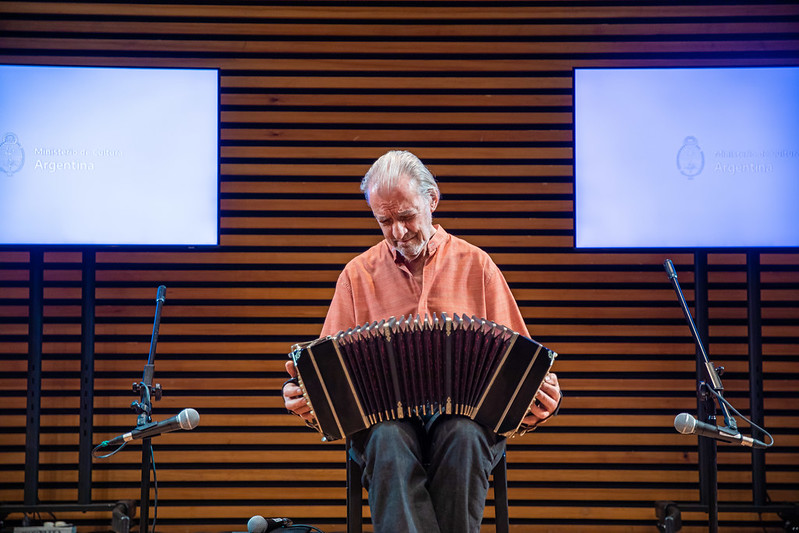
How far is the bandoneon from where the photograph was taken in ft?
7.25

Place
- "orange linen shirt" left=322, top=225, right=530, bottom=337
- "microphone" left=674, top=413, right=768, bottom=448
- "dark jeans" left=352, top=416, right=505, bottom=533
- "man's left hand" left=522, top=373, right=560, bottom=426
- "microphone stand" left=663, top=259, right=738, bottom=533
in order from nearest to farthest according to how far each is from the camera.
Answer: "dark jeans" left=352, top=416, right=505, bottom=533 < "man's left hand" left=522, top=373, right=560, bottom=426 < "microphone" left=674, top=413, right=768, bottom=448 < "orange linen shirt" left=322, top=225, right=530, bottom=337 < "microphone stand" left=663, top=259, right=738, bottom=533

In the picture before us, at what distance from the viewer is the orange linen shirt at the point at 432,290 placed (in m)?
2.75

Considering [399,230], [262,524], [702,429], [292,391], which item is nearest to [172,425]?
[262,524]

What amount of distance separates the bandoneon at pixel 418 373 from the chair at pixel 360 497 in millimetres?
226

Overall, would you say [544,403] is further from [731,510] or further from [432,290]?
[731,510]

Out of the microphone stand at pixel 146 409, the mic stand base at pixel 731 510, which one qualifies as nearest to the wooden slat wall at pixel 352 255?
the mic stand base at pixel 731 510

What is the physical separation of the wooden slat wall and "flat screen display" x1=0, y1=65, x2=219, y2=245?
0.46m

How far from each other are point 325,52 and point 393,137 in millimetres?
642

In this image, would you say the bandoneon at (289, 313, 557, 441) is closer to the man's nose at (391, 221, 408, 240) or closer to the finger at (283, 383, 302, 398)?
the finger at (283, 383, 302, 398)

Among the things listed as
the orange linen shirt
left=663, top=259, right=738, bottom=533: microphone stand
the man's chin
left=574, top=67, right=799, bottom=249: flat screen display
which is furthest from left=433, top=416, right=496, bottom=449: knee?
left=574, top=67, right=799, bottom=249: flat screen display

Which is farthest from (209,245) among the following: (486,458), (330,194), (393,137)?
(486,458)

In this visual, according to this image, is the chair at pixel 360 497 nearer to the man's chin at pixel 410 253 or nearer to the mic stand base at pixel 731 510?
the man's chin at pixel 410 253

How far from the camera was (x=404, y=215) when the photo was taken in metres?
2.65

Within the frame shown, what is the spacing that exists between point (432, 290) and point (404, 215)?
316 millimetres
